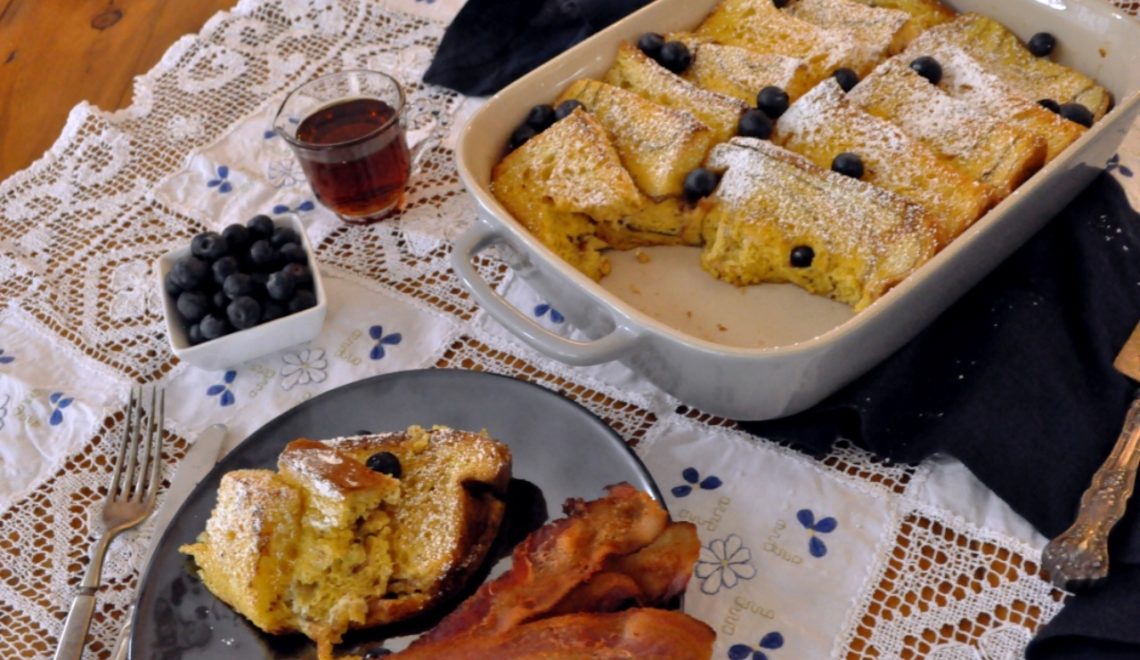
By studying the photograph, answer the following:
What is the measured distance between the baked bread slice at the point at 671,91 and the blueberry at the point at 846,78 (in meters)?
0.17

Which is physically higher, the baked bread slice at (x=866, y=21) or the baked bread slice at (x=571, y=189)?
the baked bread slice at (x=866, y=21)

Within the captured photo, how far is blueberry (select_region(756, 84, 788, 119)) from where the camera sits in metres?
1.64

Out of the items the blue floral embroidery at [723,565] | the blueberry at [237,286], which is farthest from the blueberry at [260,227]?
the blue floral embroidery at [723,565]

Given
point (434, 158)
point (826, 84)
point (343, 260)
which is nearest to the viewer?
point (826, 84)

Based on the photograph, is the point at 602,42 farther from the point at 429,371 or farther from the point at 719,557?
the point at 719,557

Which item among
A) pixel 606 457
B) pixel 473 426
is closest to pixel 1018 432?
pixel 606 457

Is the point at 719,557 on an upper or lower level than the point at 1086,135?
lower

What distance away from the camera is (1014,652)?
1.17 metres

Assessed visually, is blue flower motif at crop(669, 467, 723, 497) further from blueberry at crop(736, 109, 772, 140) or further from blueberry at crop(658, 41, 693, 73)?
blueberry at crop(658, 41, 693, 73)

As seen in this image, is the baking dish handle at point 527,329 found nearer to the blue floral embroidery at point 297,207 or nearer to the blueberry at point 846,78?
the blue floral embroidery at point 297,207

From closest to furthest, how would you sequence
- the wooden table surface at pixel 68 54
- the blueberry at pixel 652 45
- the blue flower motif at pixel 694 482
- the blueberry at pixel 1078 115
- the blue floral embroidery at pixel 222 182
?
the blue flower motif at pixel 694 482, the blueberry at pixel 1078 115, the blueberry at pixel 652 45, the blue floral embroidery at pixel 222 182, the wooden table surface at pixel 68 54

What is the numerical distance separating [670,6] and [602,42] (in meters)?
0.16

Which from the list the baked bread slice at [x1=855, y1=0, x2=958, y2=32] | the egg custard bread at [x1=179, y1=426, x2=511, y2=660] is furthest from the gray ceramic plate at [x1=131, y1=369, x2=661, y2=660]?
the baked bread slice at [x1=855, y1=0, x2=958, y2=32]

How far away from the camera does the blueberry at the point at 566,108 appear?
1684 millimetres
